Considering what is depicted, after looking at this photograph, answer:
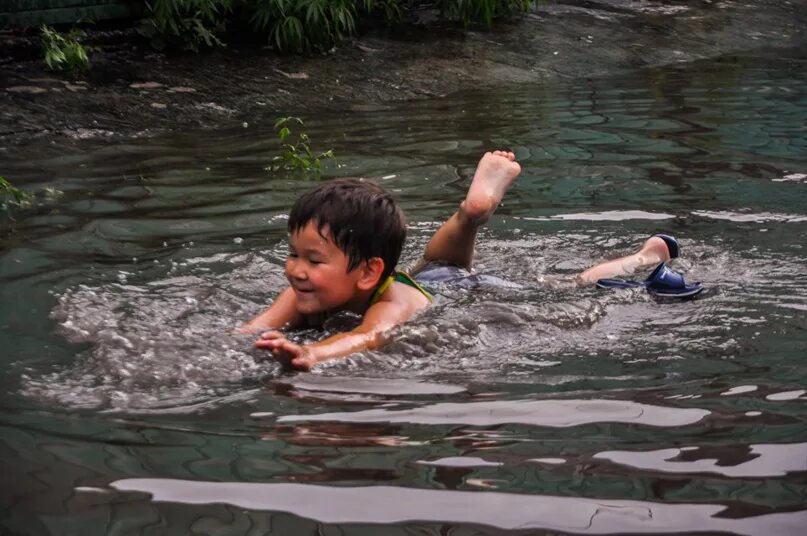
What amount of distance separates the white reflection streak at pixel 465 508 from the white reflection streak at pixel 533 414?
1.81 feet

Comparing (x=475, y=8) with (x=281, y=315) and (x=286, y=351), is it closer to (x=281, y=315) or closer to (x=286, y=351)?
(x=281, y=315)

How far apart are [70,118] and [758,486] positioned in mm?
6695

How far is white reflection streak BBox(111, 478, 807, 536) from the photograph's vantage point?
2699mm

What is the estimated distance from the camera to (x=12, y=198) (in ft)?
21.3

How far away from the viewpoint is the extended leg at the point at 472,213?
5289mm

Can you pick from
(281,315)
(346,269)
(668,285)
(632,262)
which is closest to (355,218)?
(346,269)

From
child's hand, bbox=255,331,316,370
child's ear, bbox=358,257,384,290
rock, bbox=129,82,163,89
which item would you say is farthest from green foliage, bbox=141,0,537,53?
child's hand, bbox=255,331,316,370

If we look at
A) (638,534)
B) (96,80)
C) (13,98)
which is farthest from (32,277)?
(96,80)

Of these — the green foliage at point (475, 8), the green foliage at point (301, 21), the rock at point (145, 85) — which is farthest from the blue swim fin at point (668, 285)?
the green foliage at point (475, 8)

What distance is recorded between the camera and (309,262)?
4.55 meters

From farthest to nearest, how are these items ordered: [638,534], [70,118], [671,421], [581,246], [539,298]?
[70,118]
[581,246]
[539,298]
[671,421]
[638,534]

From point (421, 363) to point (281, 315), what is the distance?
81cm

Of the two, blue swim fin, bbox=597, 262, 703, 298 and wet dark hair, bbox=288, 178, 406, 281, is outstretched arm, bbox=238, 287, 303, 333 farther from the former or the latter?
blue swim fin, bbox=597, 262, 703, 298

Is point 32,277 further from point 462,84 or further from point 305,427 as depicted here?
point 462,84
